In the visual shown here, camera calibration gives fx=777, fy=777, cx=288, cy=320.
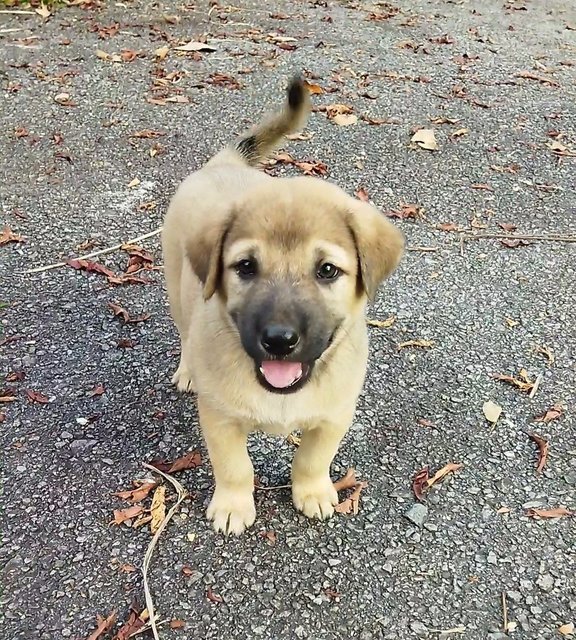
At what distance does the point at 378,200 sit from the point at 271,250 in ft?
11.1

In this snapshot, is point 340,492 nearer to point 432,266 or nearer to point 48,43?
point 432,266

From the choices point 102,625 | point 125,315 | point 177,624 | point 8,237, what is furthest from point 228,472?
point 8,237

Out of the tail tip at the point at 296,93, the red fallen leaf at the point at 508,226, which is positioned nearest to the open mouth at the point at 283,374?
the tail tip at the point at 296,93

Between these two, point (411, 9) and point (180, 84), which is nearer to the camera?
point (180, 84)

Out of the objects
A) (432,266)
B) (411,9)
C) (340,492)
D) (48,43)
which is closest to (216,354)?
(340,492)

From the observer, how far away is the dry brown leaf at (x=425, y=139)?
263 inches

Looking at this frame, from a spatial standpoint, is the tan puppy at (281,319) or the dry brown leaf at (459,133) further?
the dry brown leaf at (459,133)

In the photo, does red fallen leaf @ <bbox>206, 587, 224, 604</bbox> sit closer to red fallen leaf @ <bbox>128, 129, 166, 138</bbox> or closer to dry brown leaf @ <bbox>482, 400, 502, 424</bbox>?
dry brown leaf @ <bbox>482, 400, 502, 424</bbox>

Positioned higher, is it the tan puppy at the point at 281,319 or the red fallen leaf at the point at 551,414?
the tan puppy at the point at 281,319

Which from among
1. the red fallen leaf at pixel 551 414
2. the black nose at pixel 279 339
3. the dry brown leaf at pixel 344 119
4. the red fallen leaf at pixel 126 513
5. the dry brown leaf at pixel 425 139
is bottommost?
the dry brown leaf at pixel 344 119

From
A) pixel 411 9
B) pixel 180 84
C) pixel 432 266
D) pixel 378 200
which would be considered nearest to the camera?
pixel 432 266

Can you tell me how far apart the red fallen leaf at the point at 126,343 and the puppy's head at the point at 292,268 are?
146 cm

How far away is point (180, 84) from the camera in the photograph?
770 cm

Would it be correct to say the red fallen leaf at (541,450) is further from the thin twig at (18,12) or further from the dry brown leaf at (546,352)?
the thin twig at (18,12)
